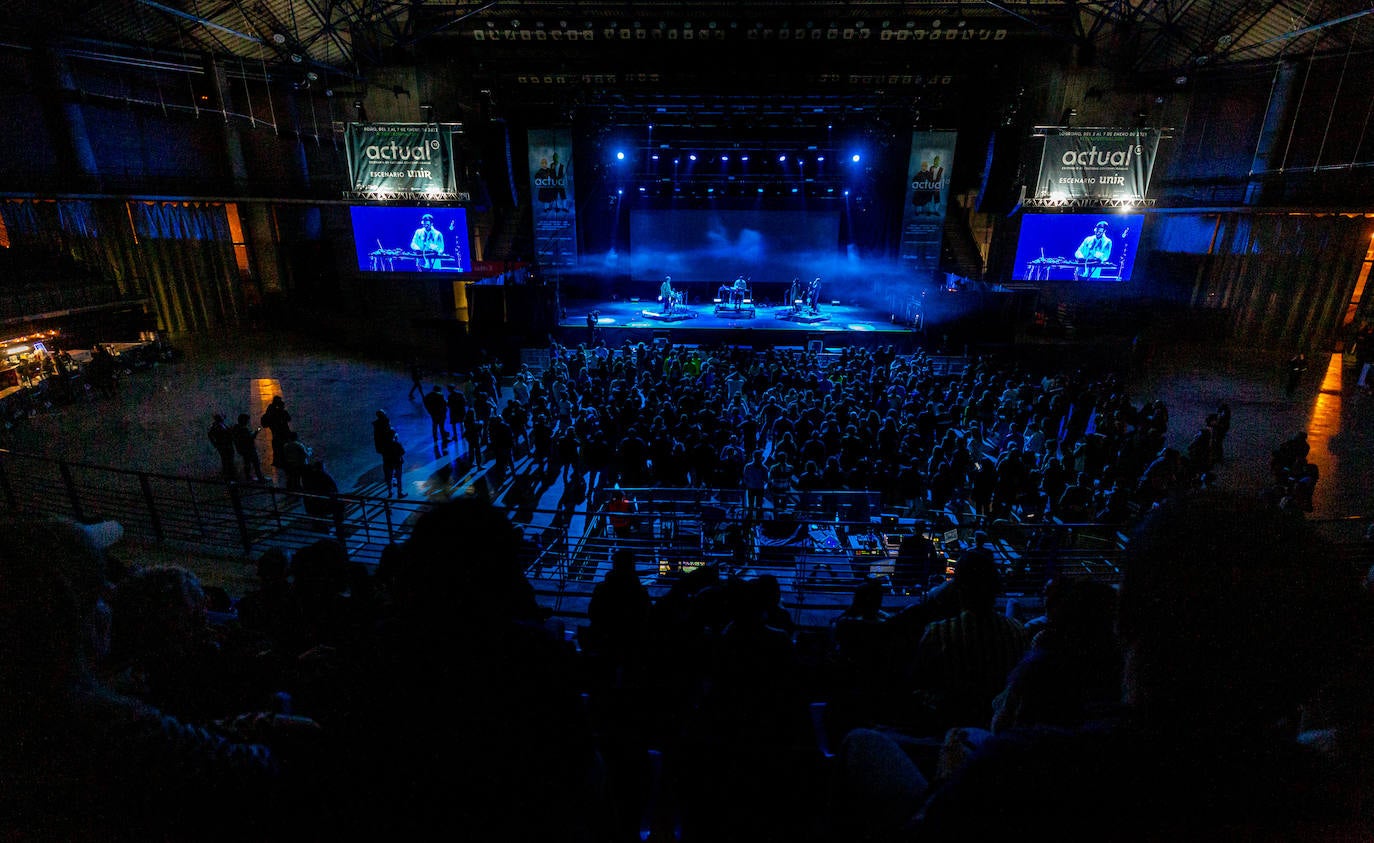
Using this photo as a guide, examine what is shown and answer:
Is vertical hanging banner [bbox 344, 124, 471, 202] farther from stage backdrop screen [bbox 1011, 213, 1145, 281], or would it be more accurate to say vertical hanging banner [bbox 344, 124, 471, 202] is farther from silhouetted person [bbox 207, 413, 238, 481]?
stage backdrop screen [bbox 1011, 213, 1145, 281]

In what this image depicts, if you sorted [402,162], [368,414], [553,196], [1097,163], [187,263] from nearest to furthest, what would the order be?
[368,414], [1097,163], [402,162], [187,263], [553,196]

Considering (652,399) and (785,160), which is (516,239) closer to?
(785,160)

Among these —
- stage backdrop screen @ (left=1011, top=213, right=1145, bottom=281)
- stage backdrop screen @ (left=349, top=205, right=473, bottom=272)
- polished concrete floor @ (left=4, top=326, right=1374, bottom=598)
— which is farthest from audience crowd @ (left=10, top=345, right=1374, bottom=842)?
stage backdrop screen @ (left=1011, top=213, right=1145, bottom=281)

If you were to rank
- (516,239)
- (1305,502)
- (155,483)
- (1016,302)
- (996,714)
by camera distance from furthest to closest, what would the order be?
1. (516,239)
2. (1016,302)
3. (155,483)
4. (1305,502)
5. (996,714)

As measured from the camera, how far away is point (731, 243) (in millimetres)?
23953

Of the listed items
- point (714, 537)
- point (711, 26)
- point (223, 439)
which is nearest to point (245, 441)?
point (223, 439)

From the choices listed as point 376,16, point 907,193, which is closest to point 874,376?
point 907,193

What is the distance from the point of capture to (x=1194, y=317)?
782 inches

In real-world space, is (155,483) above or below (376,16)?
below

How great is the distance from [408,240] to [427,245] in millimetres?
556

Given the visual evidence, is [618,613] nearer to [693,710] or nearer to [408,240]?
[693,710]

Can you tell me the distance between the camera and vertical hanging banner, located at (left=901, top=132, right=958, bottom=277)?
19938 millimetres

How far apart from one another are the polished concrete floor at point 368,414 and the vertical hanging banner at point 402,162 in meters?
4.77

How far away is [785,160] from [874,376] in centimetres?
1295
